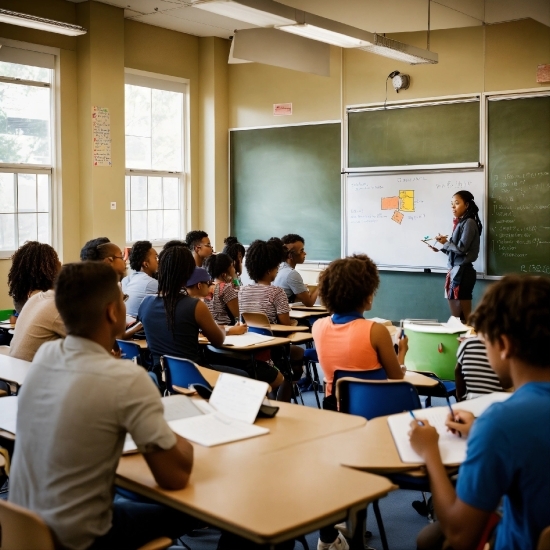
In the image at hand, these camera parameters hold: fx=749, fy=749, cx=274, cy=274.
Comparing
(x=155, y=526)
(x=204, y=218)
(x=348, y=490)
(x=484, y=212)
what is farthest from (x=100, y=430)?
(x=204, y=218)

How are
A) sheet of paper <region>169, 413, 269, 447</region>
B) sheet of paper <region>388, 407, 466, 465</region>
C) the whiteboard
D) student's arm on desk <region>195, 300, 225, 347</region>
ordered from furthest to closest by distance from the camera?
the whiteboard, student's arm on desk <region>195, 300, 225, 347</region>, sheet of paper <region>169, 413, 269, 447</region>, sheet of paper <region>388, 407, 466, 465</region>

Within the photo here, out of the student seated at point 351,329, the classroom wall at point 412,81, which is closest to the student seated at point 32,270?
the student seated at point 351,329

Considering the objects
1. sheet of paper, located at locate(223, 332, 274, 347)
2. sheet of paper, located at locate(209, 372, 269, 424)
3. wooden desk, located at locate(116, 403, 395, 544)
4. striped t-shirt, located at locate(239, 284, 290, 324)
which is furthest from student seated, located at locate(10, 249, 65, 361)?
striped t-shirt, located at locate(239, 284, 290, 324)

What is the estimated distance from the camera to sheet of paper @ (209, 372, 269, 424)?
100 inches

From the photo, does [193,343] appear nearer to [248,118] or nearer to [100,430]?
[100,430]

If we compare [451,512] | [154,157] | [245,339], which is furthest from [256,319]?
[154,157]

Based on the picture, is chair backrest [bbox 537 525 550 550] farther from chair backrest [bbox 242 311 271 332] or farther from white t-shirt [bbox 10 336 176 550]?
chair backrest [bbox 242 311 271 332]

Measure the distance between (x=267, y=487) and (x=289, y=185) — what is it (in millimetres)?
7464

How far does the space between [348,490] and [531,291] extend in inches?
26.6

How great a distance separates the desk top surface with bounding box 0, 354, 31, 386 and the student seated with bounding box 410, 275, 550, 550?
2.13m

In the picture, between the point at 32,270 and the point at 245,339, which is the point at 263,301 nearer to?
the point at 245,339

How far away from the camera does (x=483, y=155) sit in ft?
25.0

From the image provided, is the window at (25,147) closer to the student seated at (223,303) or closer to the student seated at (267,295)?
the student seated at (223,303)

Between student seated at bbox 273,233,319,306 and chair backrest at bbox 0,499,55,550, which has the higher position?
student seated at bbox 273,233,319,306
